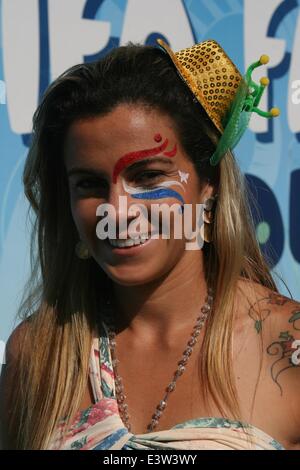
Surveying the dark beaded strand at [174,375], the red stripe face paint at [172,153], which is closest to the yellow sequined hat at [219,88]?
the red stripe face paint at [172,153]

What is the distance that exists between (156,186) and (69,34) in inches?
44.3

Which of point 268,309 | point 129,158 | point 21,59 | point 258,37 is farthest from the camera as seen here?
point 258,37

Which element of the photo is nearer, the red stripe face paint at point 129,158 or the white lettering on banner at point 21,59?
the red stripe face paint at point 129,158

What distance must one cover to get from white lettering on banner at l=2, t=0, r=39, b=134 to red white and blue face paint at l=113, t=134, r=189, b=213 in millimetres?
1030

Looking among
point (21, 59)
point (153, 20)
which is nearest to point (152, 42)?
point (153, 20)

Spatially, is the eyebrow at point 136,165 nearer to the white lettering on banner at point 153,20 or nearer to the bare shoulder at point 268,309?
the bare shoulder at point 268,309

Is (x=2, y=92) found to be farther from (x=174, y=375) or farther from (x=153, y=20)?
(x=174, y=375)

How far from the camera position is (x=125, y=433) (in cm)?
172

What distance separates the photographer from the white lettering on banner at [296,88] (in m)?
2.77

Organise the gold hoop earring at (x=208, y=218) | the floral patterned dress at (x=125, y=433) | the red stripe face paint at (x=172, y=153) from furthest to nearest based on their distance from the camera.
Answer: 1. the gold hoop earring at (x=208, y=218)
2. the red stripe face paint at (x=172, y=153)
3. the floral patterned dress at (x=125, y=433)
